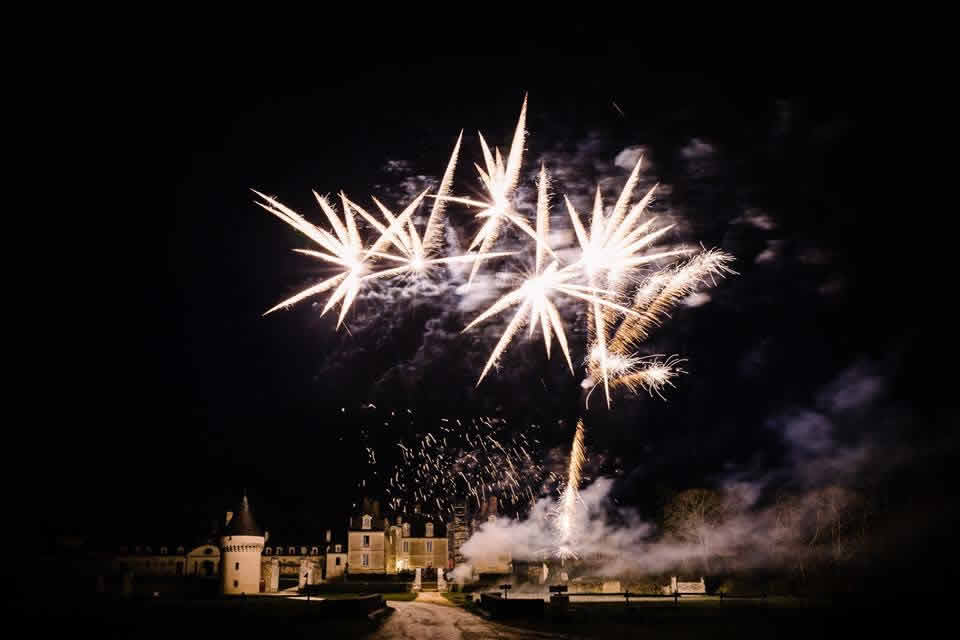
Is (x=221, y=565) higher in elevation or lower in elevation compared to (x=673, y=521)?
lower

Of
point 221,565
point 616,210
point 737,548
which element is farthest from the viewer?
point 221,565

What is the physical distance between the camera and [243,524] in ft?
174

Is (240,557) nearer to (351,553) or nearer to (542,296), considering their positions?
(351,553)

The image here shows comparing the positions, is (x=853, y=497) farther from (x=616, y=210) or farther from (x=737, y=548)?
(x=616, y=210)

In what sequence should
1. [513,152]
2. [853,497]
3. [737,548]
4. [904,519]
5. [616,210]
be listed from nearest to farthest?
[513,152]
[616,210]
[904,519]
[853,497]
[737,548]

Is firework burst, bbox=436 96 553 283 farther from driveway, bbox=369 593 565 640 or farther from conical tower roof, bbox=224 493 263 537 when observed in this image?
conical tower roof, bbox=224 493 263 537

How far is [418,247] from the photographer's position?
22266 millimetres

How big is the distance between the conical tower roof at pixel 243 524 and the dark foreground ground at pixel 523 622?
1887 cm

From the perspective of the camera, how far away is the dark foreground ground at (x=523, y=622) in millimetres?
21047

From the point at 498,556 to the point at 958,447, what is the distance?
37.8 m

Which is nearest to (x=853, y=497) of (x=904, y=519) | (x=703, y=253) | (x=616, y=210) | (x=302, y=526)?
(x=904, y=519)

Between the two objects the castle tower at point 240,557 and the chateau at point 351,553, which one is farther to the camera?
the chateau at point 351,553

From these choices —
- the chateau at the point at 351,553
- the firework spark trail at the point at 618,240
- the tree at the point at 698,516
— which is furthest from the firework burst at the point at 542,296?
the chateau at the point at 351,553

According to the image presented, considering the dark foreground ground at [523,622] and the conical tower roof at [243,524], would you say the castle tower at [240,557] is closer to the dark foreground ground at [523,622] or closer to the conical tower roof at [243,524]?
the conical tower roof at [243,524]
